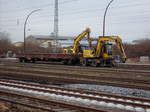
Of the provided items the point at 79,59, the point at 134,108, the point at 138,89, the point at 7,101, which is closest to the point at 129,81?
the point at 138,89

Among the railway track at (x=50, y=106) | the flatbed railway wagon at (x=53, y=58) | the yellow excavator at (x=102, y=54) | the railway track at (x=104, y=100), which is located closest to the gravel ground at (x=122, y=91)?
the railway track at (x=104, y=100)

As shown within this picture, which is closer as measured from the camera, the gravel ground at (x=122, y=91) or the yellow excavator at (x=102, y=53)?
the gravel ground at (x=122, y=91)

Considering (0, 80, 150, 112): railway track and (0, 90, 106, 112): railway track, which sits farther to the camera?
(0, 80, 150, 112): railway track

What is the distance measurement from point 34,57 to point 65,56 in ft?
21.2

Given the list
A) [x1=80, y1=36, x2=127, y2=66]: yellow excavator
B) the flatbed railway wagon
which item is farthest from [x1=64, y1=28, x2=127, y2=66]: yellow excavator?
the flatbed railway wagon

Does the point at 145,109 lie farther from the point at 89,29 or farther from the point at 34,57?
the point at 34,57

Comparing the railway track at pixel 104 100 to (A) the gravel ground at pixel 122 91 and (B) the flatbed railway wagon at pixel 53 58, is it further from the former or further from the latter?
(B) the flatbed railway wagon at pixel 53 58

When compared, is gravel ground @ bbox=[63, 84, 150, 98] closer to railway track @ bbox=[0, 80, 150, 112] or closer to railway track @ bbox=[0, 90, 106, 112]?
railway track @ bbox=[0, 80, 150, 112]

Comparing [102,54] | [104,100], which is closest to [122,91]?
[104,100]

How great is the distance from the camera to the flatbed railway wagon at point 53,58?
31.4 m

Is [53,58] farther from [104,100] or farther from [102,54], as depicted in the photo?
[104,100]

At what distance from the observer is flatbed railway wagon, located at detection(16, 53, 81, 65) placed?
3144 centimetres

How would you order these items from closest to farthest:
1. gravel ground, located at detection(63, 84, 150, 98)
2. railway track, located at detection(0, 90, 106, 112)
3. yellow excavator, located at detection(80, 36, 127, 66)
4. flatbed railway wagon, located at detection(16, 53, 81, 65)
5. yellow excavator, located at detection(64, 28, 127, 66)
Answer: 1. railway track, located at detection(0, 90, 106, 112)
2. gravel ground, located at detection(63, 84, 150, 98)
3. yellow excavator, located at detection(64, 28, 127, 66)
4. yellow excavator, located at detection(80, 36, 127, 66)
5. flatbed railway wagon, located at detection(16, 53, 81, 65)

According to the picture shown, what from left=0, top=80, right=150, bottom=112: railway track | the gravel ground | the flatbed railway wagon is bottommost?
the gravel ground
